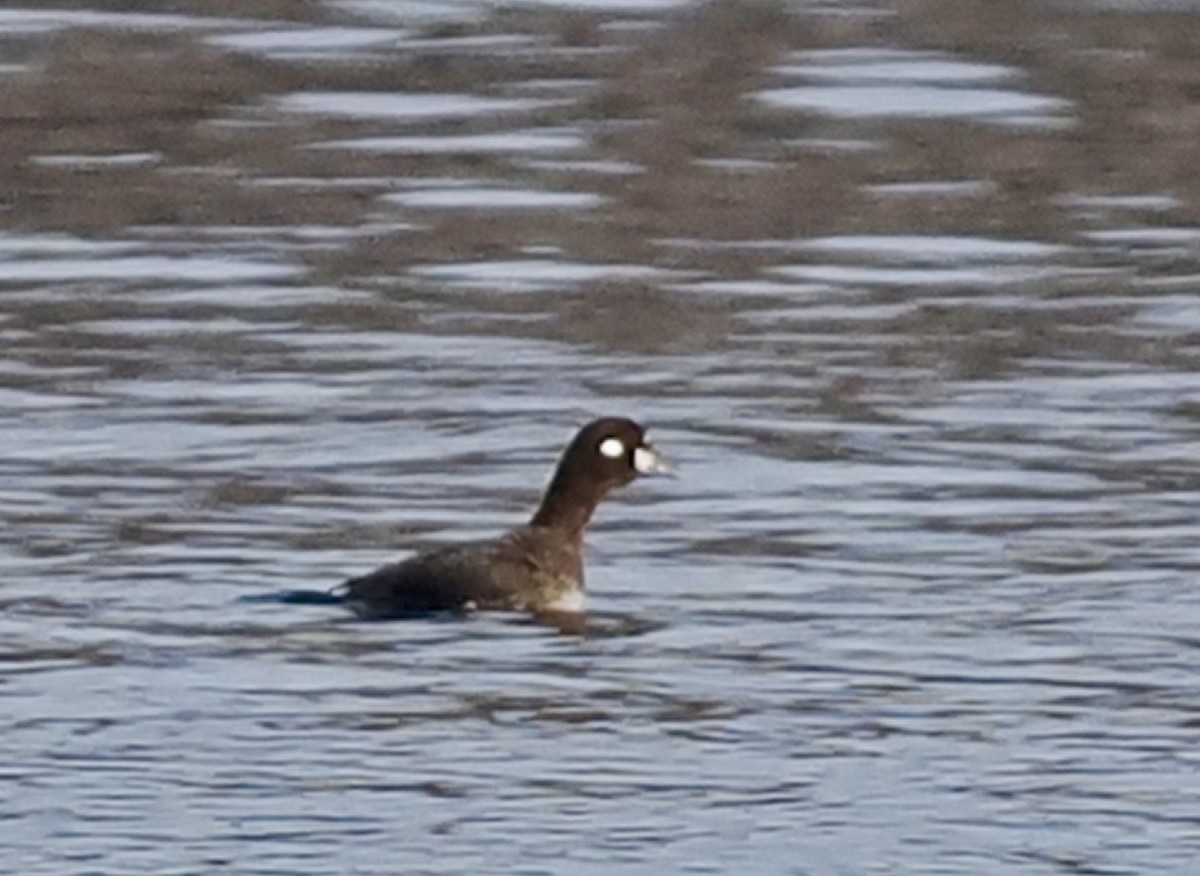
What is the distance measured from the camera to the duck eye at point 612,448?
16391 millimetres

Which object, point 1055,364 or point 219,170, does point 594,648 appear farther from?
point 219,170

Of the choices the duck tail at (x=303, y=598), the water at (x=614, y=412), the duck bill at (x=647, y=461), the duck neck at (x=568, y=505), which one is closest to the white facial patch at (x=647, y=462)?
the duck bill at (x=647, y=461)

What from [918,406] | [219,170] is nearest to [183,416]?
[918,406]

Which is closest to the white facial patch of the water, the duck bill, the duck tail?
the duck bill

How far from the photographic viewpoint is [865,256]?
73.4 feet

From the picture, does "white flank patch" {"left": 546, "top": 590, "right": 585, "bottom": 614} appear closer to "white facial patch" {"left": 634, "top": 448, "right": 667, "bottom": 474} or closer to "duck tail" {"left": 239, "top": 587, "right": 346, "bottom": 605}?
"duck tail" {"left": 239, "top": 587, "right": 346, "bottom": 605}

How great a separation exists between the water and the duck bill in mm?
303

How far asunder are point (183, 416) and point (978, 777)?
646 centimetres

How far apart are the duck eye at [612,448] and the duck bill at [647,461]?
0.06m

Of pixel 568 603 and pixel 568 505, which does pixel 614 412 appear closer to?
pixel 568 505

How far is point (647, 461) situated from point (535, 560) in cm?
94

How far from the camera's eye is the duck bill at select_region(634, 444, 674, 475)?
53.9 feet

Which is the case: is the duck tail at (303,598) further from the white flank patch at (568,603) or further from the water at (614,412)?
the white flank patch at (568,603)

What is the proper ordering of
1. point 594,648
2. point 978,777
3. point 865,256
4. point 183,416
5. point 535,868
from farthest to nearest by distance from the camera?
point 865,256 → point 183,416 → point 594,648 → point 978,777 → point 535,868
